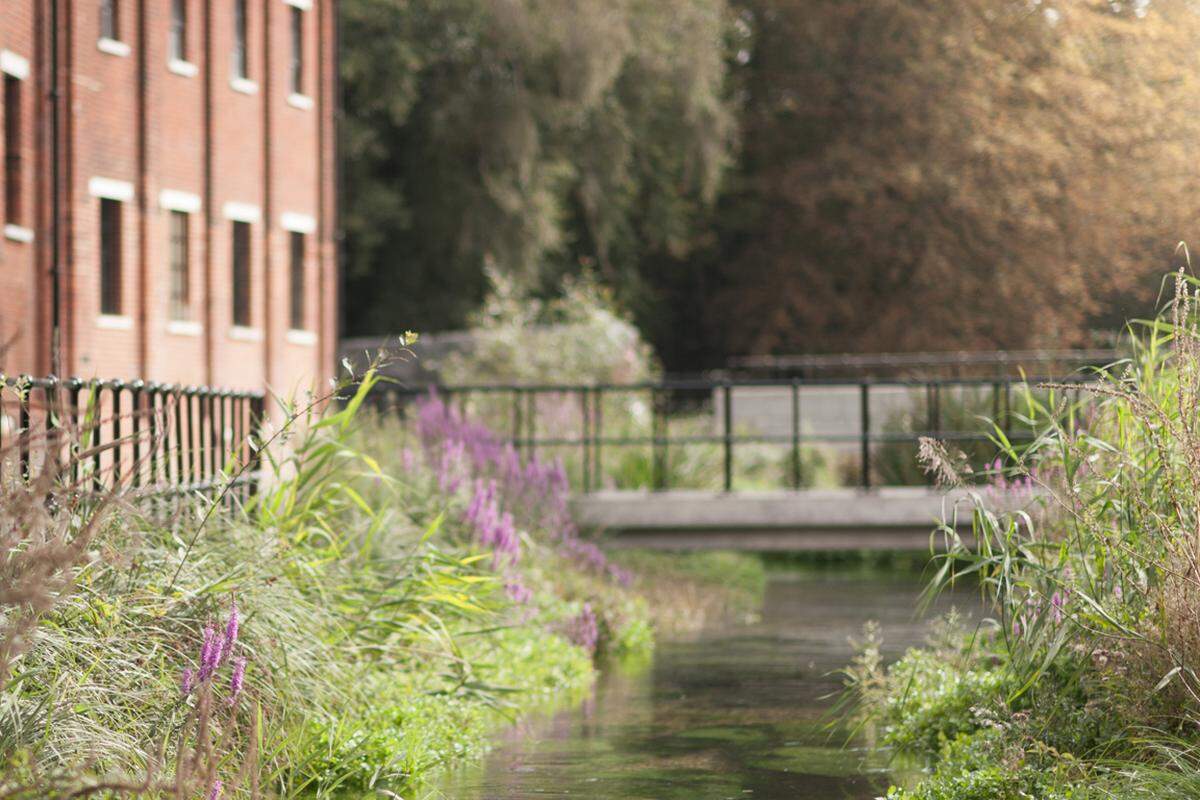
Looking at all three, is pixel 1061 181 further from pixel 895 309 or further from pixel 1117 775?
pixel 1117 775

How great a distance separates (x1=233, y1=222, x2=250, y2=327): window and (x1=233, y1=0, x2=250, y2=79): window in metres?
2.32

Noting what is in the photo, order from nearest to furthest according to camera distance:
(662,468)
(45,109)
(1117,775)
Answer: (1117,775)
(662,468)
(45,109)

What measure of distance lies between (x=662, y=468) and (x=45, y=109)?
9.03 m

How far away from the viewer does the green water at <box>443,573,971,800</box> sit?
866 centimetres

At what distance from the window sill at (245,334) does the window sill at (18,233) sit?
19.9ft

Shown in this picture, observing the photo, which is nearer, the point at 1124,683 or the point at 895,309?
the point at 1124,683

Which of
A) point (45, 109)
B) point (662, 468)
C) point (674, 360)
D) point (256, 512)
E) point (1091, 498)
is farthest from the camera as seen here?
point (674, 360)

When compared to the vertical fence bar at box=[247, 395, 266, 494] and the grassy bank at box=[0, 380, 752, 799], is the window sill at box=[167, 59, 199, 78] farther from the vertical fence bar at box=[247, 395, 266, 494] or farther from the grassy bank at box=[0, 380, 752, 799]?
the vertical fence bar at box=[247, 395, 266, 494]

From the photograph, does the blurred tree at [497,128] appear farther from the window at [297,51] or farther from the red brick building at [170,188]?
the red brick building at [170,188]

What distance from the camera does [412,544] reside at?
11.4 meters

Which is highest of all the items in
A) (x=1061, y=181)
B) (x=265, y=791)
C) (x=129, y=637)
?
(x=1061, y=181)

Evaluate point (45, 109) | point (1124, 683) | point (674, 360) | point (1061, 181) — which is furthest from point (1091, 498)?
point (674, 360)

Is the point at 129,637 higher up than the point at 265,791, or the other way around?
the point at 129,637

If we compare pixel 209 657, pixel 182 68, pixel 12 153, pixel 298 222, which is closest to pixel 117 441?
pixel 209 657
